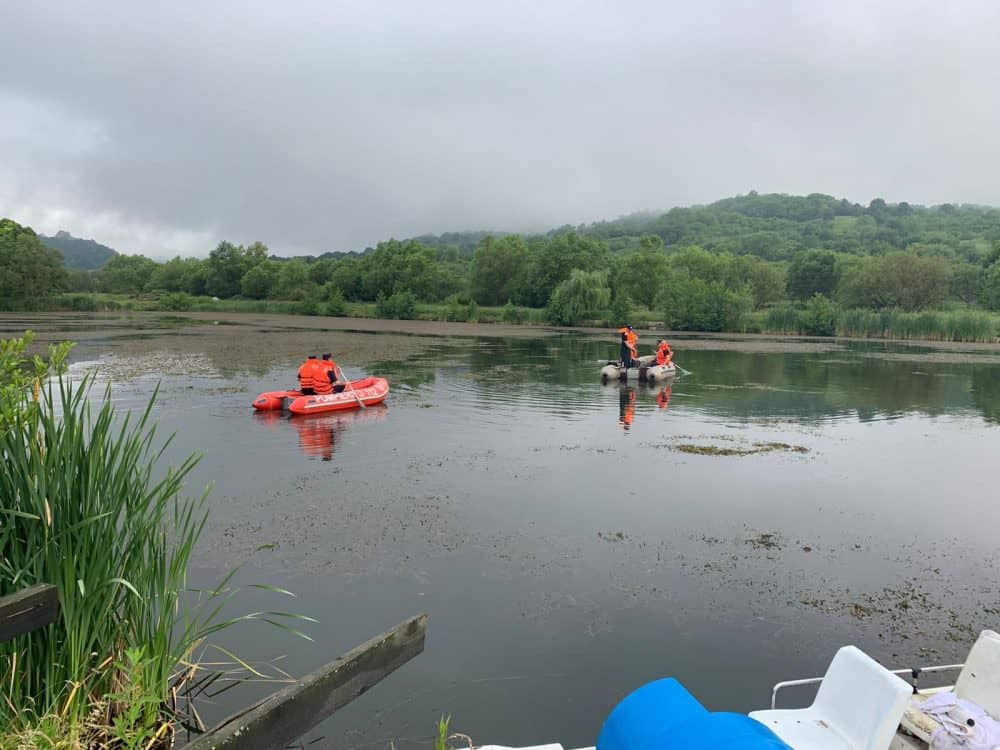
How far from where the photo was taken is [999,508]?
11023 mm

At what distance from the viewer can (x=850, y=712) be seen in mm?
3900

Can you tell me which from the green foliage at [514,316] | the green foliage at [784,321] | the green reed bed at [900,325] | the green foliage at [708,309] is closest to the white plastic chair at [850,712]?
the green reed bed at [900,325]

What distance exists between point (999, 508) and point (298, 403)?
14.4 m

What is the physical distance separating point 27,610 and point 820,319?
60005 mm

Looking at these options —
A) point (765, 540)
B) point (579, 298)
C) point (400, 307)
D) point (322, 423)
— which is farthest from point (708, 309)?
point (765, 540)

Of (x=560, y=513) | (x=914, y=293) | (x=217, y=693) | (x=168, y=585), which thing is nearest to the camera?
(x=168, y=585)

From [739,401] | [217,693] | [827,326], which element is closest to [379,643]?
[217,693]

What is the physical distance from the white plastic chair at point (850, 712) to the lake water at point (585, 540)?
5.00 feet

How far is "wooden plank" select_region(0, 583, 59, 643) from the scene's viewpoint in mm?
3188

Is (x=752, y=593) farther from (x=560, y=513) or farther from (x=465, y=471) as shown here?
(x=465, y=471)

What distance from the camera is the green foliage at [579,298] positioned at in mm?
65312

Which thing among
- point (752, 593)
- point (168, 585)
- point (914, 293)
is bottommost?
point (752, 593)

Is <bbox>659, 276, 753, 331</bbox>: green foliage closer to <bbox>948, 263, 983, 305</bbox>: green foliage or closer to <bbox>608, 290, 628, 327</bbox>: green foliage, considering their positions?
<bbox>608, 290, 628, 327</bbox>: green foliage

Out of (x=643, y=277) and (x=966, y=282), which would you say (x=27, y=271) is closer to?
(x=643, y=277)
